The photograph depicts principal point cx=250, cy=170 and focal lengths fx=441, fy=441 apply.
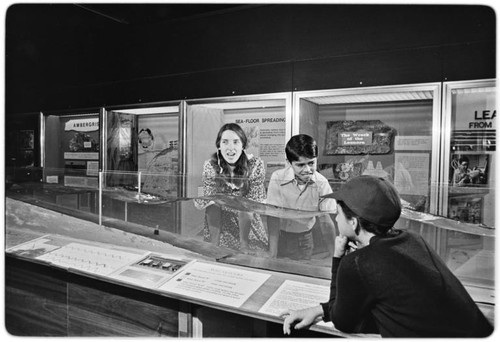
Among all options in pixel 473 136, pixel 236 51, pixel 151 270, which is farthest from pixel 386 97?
pixel 151 270

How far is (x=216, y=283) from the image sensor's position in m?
1.56

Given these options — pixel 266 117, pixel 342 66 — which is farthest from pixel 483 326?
pixel 266 117

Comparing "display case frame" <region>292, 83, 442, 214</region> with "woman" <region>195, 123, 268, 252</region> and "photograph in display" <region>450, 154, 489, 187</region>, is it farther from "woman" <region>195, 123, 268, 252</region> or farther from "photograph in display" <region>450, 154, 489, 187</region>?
"woman" <region>195, 123, 268, 252</region>

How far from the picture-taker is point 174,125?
3.01 metres

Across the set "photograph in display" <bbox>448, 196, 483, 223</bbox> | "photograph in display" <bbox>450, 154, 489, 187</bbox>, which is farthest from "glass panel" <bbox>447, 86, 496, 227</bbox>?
"photograph in display" <bbox>448, 196, 483, 223</bbox>

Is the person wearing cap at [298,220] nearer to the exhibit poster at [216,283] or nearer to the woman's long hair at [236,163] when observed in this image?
the exhibit poster at [216,283]

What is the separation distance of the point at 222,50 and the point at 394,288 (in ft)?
6.66

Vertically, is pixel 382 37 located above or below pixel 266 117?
above

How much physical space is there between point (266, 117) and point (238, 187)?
43.5 inches

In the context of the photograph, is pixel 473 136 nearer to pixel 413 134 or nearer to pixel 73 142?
pixel 413 134

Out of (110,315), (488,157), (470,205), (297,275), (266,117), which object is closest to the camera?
(470,205)

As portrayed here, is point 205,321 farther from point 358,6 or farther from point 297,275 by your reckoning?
point 358,6

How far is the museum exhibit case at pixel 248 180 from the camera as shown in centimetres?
141

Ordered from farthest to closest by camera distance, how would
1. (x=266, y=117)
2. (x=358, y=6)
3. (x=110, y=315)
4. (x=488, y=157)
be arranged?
(x=266, y=117) < (x=358, y=6) < (x=488, y=157) < (x=110, y=315)
